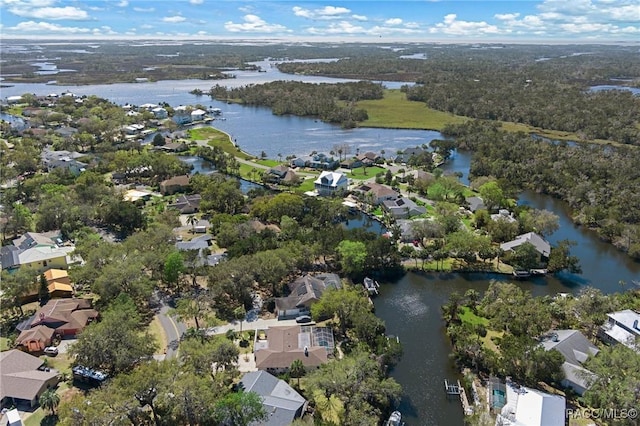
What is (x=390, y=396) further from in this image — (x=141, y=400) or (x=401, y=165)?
(x=401, y=165)

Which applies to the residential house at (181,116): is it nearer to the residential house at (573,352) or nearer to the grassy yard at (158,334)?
the grassy yard at (158,334)

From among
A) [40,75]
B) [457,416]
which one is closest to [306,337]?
[457,416]

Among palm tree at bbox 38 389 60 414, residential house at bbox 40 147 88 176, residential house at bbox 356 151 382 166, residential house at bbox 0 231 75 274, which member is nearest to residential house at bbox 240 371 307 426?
palm tree at bbox 38 389 60 414

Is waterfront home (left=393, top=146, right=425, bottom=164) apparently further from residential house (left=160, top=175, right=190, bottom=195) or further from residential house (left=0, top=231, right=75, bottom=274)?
residential house (left=0, top=231, right=75, bottom=274)

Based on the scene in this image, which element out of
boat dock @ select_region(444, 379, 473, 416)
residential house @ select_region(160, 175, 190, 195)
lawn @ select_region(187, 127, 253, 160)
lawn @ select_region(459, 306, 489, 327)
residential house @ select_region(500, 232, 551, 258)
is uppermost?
lawn @ select_region(187, 127, 253, 160)

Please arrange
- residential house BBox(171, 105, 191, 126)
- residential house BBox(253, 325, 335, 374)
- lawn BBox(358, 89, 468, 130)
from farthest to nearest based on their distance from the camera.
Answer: residential house BBox(171, 105, 191, 126) → lawn BBox(358, 89, 468, 130) → residential house BBox(253, 325, 335, 374)

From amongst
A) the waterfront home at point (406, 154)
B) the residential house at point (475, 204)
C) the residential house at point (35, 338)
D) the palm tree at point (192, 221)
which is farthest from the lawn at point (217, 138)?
the residential house at point (35, 338)

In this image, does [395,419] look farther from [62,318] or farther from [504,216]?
[504,216]

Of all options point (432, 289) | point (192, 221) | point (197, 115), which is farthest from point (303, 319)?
point (197, 115)
